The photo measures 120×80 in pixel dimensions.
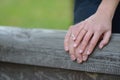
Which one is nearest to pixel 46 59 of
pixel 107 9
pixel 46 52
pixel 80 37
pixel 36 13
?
pixel 46 52

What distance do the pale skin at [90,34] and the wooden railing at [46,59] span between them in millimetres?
21

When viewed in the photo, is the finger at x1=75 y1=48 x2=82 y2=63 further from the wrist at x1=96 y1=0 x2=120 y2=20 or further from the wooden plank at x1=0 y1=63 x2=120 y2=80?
the wrist at x1=96 y1=0 x2=120 y2=20

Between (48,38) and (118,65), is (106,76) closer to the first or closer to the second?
(118,65)

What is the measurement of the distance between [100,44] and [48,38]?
21 cm

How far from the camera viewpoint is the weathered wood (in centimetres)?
139

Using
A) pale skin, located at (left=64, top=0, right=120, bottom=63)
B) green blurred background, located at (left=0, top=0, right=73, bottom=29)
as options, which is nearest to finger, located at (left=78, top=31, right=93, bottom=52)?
pale skin, located at (left=64, top=0, right=120, bottom=63)

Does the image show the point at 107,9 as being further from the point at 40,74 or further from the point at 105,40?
the point at 40,74

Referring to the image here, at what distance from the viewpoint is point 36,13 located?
7.46 metres

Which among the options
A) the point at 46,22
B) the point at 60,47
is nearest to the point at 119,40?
the point at 60,47

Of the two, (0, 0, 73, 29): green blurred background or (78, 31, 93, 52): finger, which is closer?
(78, 31, 93, 52): finger

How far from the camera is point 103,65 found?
1390 mm

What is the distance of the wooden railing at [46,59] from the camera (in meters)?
1.40

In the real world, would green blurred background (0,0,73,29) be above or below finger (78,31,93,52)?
below

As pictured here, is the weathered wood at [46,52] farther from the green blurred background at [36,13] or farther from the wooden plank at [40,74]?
the green blurred background at [36,13]
